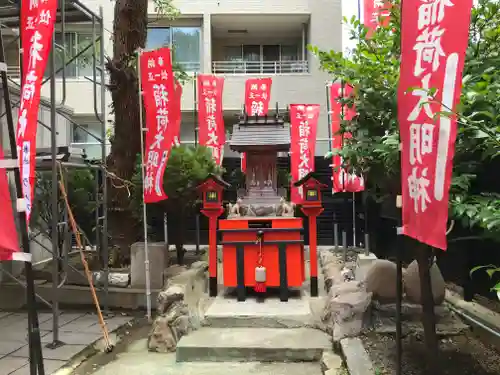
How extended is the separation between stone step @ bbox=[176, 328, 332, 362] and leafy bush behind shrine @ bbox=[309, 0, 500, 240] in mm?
2290

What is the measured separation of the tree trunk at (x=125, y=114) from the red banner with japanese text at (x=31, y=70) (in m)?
3.91

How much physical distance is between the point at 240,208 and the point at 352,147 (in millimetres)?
4410

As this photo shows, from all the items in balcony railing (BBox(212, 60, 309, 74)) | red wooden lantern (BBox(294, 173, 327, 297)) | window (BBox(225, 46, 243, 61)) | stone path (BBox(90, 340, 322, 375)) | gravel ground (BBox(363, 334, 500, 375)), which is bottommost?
stone path (BBox(90, 340, 322, 375))

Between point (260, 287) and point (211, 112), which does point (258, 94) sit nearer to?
point (211, 112)

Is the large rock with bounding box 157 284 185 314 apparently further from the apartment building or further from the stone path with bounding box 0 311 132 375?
the apartment building

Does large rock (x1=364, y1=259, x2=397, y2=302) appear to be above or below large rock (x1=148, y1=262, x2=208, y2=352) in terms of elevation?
above

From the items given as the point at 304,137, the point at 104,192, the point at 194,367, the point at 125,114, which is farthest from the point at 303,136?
the point at 194,367

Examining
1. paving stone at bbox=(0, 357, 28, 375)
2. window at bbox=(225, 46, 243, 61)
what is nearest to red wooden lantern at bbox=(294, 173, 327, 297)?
paving stone at bbox=(0, 357, 28, 375)

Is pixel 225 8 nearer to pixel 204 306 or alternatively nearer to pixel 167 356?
pixel 204 306

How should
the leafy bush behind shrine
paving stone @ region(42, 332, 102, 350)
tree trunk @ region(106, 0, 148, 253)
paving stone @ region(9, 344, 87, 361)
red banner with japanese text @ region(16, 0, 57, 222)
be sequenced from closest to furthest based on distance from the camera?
the leafy bush behind shrine → red banner with japanese text @ region(16, 0, 57, 222) → paving stone @ region(9, 344, 87, 361) → paving stone @ region(42, 332, 102, 350) → tree trunk @ region(106, 0, 148, 253)

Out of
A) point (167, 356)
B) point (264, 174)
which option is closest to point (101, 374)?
point (167, 356)

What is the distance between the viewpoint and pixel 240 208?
8.68 m

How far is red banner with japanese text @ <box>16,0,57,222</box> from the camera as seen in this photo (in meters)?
5.05

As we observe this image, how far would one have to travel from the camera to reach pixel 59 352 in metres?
5.86
